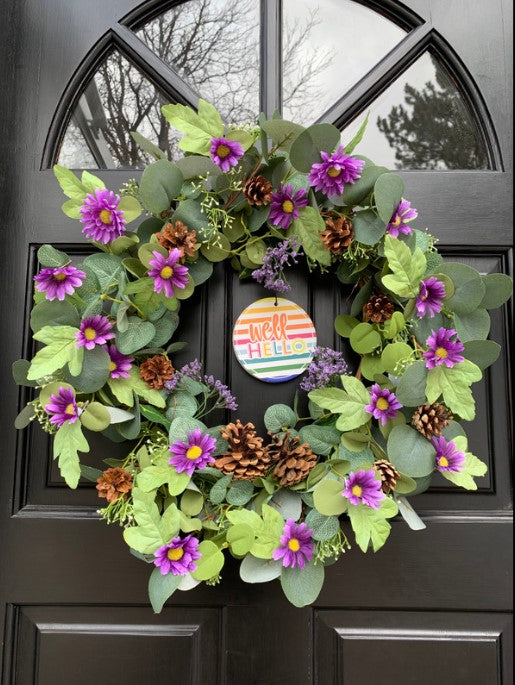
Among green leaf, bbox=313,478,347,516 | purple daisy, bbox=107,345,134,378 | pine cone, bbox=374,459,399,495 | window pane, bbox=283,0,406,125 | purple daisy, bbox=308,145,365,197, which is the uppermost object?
window pane, bbox=283,0,406,125

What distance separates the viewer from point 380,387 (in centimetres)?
82

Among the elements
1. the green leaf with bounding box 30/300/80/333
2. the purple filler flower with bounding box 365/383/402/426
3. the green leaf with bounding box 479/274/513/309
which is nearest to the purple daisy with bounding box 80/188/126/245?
the green leaf with bounding box 30/300/80/333

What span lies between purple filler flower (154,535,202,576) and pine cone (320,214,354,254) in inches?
19.2

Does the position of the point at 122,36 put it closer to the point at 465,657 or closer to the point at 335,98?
the point at 335,98

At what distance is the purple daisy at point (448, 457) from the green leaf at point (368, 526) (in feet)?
0.37

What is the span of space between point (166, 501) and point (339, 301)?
0.46m

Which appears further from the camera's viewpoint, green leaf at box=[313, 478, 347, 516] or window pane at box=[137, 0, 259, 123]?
window pane at box=[137, 0, 259, 123]

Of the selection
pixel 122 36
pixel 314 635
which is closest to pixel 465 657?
pixel 314 635

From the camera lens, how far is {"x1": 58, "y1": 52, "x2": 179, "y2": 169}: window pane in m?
1.05

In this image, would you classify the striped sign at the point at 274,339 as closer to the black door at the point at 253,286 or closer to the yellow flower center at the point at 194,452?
the black door at the point at 253,286

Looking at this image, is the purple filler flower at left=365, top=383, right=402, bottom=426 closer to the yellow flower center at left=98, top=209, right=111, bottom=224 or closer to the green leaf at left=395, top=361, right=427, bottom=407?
the green leaf at left=395, top=361, right=427, bottom=407

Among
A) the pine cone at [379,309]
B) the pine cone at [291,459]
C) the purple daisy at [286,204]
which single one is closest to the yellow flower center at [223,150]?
the purple daisy at [286,204]

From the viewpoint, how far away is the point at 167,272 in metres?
0.80

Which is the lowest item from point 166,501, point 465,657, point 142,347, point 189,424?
point 465,657
